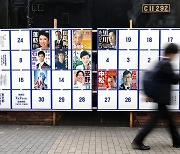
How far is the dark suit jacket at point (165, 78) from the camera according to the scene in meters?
6.95

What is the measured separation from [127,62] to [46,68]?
192 cm

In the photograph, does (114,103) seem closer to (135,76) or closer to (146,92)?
(135,76)

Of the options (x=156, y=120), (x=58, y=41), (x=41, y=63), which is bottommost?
(x=156, y=120)

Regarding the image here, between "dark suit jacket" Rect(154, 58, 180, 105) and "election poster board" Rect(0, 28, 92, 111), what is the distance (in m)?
2.38

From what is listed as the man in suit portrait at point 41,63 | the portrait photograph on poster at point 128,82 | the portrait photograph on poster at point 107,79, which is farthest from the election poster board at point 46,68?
the portrait photograph on poster at point 128,82

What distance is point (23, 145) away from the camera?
25.0ft

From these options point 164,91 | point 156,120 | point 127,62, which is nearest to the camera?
point 164,91

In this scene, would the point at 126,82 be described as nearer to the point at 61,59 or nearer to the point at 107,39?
the point at 107,39

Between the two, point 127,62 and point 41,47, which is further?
point 41,47

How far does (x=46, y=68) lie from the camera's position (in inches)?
356

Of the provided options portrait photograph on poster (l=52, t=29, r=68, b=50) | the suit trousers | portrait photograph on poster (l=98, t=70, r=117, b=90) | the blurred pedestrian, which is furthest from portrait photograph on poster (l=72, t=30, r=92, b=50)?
the suit trousers

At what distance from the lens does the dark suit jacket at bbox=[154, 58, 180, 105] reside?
22.8ft

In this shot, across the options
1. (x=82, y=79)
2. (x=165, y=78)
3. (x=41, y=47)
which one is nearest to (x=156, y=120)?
(x=165, y=78)

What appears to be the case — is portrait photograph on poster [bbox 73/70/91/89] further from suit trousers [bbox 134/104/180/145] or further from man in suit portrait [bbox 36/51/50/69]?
suit trousers [bbox 134/104/180/145]
